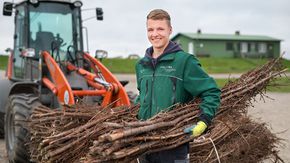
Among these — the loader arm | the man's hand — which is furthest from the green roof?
the man's hand

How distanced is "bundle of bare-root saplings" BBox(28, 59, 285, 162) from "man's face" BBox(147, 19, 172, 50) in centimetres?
53

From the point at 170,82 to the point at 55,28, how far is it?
5.38 metres

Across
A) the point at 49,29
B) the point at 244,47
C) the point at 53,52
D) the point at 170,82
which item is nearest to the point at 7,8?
the point at 49,29

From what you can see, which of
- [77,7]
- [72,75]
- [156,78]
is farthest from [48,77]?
[156,78]

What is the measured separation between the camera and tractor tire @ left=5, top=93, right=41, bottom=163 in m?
6.82

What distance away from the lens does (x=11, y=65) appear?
948 centimetres

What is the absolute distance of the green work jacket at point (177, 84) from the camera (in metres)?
3.52

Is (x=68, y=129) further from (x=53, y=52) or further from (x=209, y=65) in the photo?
(x=209, y=65)

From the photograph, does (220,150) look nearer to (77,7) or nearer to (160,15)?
(160,15)

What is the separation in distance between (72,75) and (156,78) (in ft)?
14.9

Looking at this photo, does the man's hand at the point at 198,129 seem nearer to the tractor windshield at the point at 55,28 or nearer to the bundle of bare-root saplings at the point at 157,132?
the bundle of bare-root saplings at the point at 157,132

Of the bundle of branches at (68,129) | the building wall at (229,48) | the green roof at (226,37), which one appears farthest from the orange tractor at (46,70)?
the green roof at (226,37)

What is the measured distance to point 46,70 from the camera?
8062mm

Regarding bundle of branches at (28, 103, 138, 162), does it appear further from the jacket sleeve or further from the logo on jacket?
the jacket sleeve
